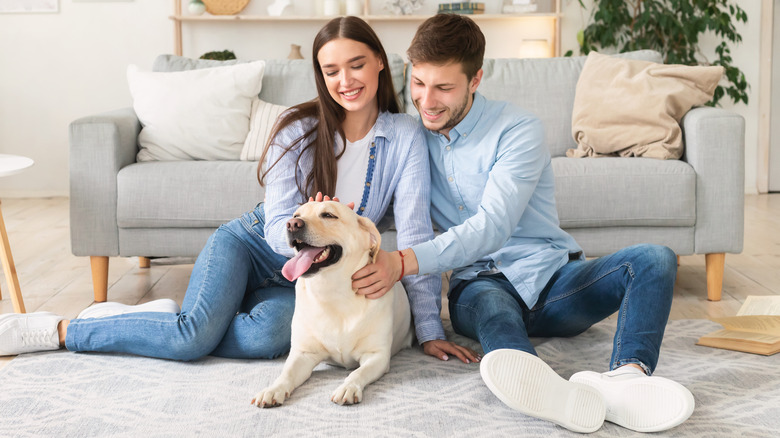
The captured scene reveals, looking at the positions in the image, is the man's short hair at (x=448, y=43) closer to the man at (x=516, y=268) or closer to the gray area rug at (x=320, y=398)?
the man at (x=516, y=268)

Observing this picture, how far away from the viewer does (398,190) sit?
1904 millimetres

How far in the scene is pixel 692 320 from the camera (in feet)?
7.47

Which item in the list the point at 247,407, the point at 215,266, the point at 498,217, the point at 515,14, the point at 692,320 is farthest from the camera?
the point at 515,14

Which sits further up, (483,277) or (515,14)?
(515,14)

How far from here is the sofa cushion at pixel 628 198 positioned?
255cm

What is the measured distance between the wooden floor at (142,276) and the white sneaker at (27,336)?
44mm

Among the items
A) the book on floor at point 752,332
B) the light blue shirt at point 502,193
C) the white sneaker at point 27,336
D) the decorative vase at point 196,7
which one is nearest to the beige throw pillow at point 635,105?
the book on floor at point 752,332

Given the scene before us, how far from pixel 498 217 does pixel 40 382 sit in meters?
1.13

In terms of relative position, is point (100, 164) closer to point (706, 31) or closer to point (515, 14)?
point (515, 14)

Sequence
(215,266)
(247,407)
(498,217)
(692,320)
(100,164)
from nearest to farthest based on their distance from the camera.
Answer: (247,407) → (498,217) → (215,266) → (692,320) → (100,164)

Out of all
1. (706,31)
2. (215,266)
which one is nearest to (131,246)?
(215,266)

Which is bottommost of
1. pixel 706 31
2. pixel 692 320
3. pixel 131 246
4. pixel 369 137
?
pixel 692 320

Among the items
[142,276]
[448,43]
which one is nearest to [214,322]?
[448,43]

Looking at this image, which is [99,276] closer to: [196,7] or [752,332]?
[752,332]
